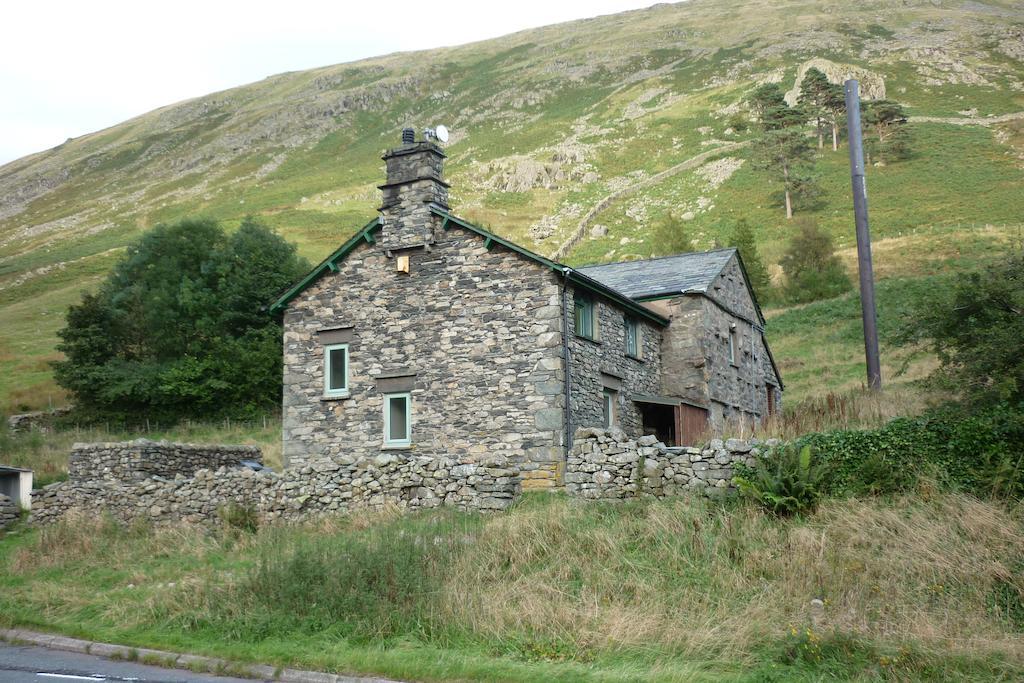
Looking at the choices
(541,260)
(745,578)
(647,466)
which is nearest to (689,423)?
(541,260)

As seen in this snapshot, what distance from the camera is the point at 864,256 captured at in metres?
28.3

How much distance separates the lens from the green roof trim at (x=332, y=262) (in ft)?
73.3

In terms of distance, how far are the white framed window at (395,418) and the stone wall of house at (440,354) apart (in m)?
0.20

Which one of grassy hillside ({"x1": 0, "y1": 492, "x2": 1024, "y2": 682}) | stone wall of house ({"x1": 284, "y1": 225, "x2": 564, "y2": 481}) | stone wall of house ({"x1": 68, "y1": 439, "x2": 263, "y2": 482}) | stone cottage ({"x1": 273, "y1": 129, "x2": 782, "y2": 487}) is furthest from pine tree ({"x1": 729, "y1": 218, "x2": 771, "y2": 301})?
grassy hillside ({"x1": 0, "y1": 492, "x2": 1024, "y2": 682})

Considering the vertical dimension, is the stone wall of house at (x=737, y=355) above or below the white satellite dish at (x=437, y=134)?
below

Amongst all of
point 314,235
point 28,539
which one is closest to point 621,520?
→ point 28,539

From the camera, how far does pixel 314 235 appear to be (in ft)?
282

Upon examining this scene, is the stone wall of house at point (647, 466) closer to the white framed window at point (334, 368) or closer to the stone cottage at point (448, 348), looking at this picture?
the stone cottage at point (448, 348)

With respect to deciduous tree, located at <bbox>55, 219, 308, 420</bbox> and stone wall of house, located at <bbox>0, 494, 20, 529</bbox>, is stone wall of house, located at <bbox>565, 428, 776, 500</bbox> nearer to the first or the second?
stone wall of house, located at <bbox>0, 494, 20, 529</bbox>

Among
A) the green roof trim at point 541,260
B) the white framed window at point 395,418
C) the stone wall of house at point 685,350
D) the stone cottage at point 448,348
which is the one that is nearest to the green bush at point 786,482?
the stone cottage at point 448,348

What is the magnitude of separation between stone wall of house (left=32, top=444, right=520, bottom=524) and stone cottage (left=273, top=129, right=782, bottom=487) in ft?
5.00

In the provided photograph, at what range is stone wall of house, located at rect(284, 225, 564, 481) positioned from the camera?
20172 mm

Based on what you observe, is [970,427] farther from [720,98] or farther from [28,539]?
[720,98]

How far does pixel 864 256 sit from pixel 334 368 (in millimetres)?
17313
